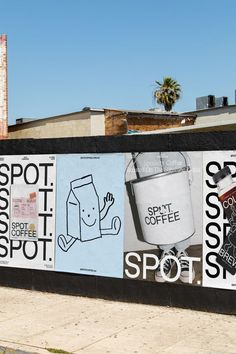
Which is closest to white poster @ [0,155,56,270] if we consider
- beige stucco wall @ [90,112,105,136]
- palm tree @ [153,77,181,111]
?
beige stucco wall @ [90,112,105,136]

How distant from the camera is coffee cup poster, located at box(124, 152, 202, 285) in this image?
8.29 meters

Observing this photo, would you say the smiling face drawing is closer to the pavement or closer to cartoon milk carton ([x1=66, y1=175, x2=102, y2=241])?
cartoon milk carton ([x1=66, y1=175, x2=102, y2=241])

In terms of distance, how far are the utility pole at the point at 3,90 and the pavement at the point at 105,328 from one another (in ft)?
45.6

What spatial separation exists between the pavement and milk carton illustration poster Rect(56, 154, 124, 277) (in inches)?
26.1

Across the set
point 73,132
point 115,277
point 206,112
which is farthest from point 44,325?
point 206,112

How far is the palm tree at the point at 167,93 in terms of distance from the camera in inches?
2202

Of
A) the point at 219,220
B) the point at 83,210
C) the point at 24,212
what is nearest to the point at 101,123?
the point at 24,212

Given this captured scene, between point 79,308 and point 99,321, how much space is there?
89cm

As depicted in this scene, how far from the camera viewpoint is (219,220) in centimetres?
805

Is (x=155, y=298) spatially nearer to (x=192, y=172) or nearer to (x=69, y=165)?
(x=192, y=172)

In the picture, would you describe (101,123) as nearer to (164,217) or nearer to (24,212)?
(24,212)

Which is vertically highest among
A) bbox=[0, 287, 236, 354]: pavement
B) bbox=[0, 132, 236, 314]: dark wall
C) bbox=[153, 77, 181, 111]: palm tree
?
bbox=[153, 77, 181, 111]: palm tree

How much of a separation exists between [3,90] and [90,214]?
1457cm

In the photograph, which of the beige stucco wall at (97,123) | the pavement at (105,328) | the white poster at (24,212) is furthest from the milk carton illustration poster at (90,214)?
the beige stucco wall at (97,123)
